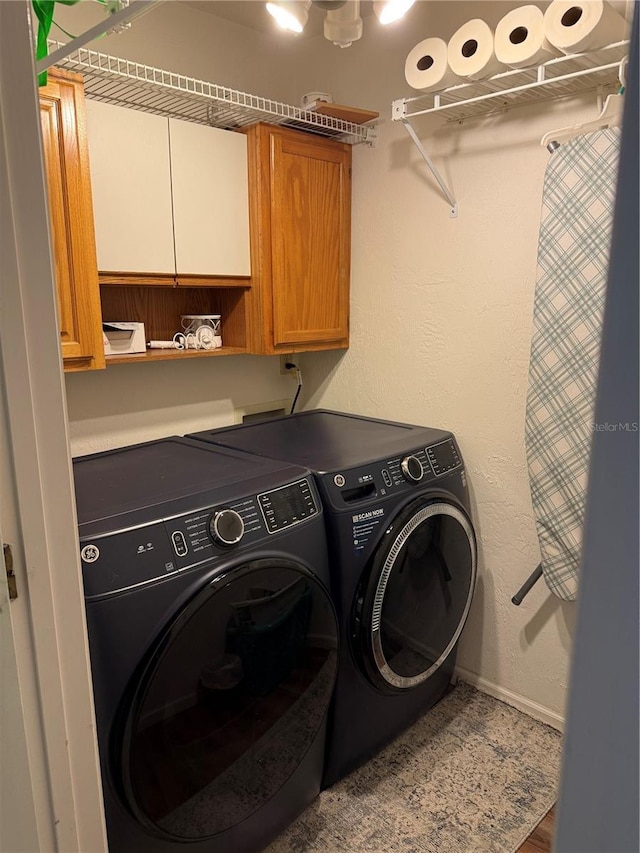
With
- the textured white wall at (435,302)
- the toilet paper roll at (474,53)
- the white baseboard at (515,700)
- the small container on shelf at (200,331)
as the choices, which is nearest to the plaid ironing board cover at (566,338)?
the textured white wall at (435,302)

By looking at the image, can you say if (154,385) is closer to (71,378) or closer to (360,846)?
(71,378)

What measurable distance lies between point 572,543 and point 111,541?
52.0 inches

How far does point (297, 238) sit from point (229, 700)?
153cm

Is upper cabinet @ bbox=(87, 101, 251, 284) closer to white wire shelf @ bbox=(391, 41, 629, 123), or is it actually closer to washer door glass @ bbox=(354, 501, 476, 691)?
white wire shelf @ bbox=(391, 41, 629, 123)

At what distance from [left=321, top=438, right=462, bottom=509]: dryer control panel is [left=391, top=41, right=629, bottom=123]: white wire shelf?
3.39 feet

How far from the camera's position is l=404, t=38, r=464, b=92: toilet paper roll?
5.43ft

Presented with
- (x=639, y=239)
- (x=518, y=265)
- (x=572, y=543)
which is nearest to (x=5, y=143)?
(x=639, y=239)

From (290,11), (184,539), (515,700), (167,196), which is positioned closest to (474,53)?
(290,11)

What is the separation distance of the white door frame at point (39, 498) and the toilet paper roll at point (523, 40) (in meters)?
1.20

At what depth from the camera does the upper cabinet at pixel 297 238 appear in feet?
6.60

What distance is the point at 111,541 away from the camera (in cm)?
120

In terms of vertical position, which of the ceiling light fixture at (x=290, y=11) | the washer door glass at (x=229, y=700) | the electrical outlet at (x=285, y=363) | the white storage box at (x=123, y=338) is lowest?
the washer door glass at (x=229, y=700)

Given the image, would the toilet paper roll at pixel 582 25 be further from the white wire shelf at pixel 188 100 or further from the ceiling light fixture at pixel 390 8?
the white wire shelf at pixel 188 100

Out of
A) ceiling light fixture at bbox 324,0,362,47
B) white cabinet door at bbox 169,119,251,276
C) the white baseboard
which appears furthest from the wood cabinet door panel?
the white baseboard
